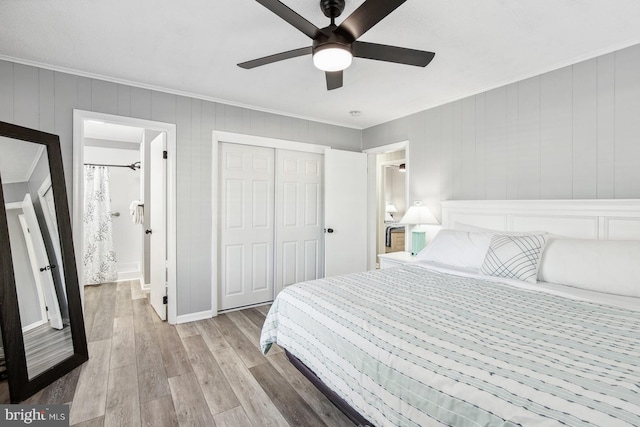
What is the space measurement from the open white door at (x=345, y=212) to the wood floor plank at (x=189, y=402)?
2258 millimetres

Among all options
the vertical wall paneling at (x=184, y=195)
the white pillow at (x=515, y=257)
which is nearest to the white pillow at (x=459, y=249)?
the white pillow at (x=515, y=257)

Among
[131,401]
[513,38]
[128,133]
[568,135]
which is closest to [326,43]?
[513,38]

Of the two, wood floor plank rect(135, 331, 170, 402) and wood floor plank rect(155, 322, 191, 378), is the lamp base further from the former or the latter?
wood floor plank rect(135, 331, 170, 402)

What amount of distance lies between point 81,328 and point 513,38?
13.0ft

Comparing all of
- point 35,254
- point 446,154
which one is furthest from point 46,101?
point 446,154

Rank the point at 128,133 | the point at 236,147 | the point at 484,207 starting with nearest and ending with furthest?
the point at 484,207 → the point at 236,147 → the point at 128,133

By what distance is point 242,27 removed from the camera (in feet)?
6.79

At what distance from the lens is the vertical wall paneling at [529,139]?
2752 millimetres

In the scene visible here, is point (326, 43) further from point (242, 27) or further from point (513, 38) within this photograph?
point (513, 38)

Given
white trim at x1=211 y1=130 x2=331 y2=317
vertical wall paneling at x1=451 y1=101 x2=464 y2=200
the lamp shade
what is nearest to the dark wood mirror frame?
white trim at x1=211 y1=130 x2=331 y2=317

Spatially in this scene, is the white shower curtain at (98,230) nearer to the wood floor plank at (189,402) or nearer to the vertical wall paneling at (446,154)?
the wood floor plank at (189,402)

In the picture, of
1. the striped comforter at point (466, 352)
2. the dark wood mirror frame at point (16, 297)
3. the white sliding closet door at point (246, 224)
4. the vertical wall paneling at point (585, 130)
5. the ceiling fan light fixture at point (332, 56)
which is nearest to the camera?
the striped comforter at point (466, 352)

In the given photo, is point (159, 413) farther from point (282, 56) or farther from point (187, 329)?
point (282, 56)

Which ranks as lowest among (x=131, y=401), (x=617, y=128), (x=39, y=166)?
(x=131, y=401)
